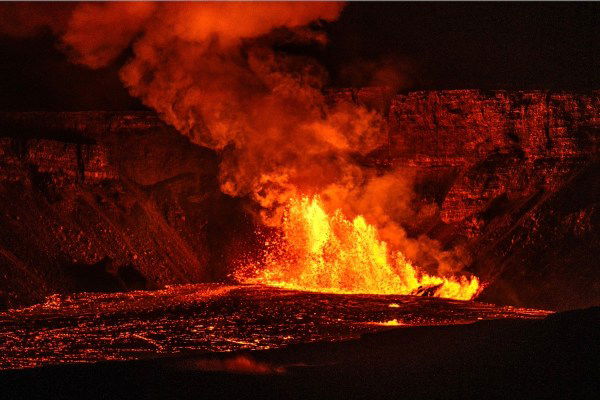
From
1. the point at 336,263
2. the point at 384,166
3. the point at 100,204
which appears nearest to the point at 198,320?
the point at 336,263

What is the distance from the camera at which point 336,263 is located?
129ft

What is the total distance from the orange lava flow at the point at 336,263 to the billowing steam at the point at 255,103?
761 mm

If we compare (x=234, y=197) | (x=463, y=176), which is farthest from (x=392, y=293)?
A: (x=234, y=197)

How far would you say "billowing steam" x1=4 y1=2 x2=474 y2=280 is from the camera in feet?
131

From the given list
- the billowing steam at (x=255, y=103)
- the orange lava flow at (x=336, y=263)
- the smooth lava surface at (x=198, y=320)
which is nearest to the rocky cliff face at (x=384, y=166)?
the billowing steam at (x=255, y=103)

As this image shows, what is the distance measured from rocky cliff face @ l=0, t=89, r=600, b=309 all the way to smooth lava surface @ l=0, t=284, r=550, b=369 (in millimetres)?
3513

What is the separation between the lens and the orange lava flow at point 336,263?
37781 mm

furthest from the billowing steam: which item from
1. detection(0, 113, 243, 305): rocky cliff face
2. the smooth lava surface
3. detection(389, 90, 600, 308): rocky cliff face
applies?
the smooth lava surface

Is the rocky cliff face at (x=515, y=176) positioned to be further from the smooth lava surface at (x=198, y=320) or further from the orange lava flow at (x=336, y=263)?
the smooth lava surface at (x=198, y=320)

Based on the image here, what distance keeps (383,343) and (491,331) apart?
3015 mm

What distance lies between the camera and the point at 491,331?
74.6 ft

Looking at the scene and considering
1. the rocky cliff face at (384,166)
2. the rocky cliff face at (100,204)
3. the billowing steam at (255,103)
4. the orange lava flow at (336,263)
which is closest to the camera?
the rocky cliff face at (100,204)

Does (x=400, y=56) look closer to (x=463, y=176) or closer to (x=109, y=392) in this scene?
(x=463, y=176)

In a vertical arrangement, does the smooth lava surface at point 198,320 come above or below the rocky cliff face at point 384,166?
below
